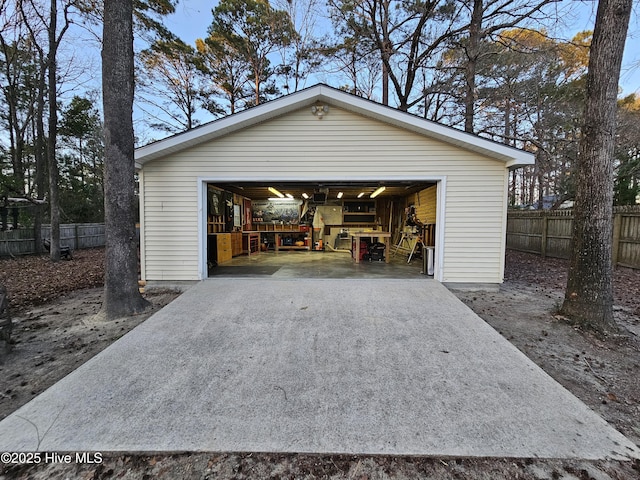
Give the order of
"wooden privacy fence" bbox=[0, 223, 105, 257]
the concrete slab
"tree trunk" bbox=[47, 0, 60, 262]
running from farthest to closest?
1. "wooden privacy fence" bbox=[0, 223, 105, 257]
2. "tree trunk" bbox=[47, 0, 60, 262]
3. the concrete slab

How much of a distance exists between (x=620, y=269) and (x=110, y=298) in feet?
37.2

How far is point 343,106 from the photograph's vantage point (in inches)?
219

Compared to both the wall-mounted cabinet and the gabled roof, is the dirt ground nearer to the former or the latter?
the gabled roof

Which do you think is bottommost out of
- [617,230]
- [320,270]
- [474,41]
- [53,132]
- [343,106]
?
[320,270]

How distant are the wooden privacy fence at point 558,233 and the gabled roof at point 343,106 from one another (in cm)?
411

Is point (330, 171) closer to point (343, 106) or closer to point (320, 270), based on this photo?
point (343, 106)

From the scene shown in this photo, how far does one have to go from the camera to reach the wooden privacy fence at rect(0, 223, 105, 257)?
9.82 metres

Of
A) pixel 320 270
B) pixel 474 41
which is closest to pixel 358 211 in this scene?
pixel 320 270

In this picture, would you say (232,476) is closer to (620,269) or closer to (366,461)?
(366,461)

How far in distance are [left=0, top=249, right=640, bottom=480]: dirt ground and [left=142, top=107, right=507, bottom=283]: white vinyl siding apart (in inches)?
31.5

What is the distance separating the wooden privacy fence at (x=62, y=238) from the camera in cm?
982

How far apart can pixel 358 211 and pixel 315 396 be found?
10.3 meters

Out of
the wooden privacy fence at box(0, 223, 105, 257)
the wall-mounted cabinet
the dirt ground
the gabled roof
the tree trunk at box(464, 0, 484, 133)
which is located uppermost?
the tree trunk at box(464, 0, 484, 133)

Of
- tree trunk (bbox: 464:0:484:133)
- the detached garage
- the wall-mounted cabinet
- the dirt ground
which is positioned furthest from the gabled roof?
the wall-mounted cabinet
